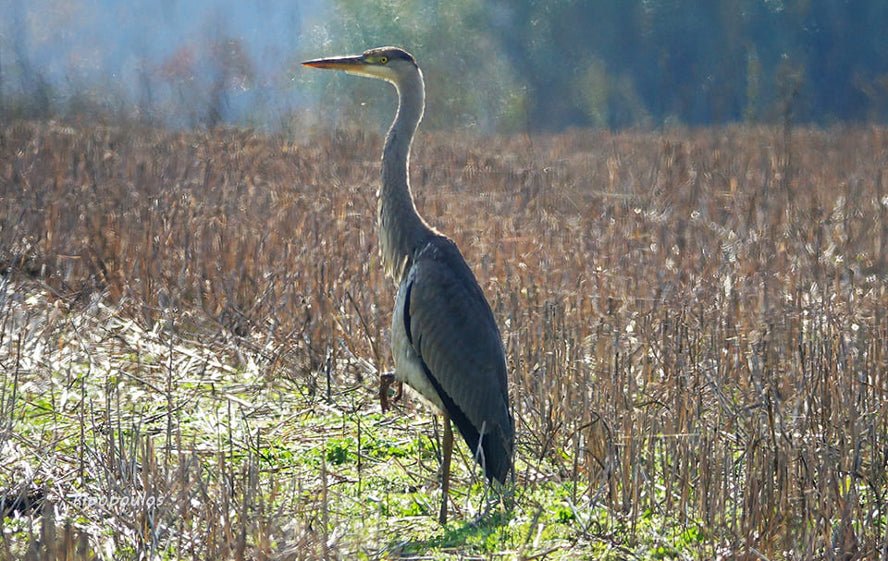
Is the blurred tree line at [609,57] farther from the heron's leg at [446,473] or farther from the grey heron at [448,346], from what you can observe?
the heron's leg at [446,473]

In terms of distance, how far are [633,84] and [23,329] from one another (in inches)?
1404

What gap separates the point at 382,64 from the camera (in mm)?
5383

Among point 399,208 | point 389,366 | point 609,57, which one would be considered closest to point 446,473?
point 399,208

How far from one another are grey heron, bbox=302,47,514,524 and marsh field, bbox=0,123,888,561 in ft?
0.60

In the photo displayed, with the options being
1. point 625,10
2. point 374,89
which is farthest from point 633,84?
point 374,89

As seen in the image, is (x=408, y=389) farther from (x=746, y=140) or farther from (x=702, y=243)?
(x=746, y=140)

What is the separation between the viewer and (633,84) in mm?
39625

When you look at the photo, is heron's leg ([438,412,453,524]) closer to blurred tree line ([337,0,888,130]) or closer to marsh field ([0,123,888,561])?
marsh field ([0,123,888,561])

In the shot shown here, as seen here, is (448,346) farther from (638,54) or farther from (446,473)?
(638,54)

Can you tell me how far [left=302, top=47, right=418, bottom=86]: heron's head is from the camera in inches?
209

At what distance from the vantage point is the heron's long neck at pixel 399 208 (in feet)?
16.2

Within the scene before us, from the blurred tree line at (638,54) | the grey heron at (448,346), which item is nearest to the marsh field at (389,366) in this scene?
the grey heron at (448,346)

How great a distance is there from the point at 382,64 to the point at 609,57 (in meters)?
35.1

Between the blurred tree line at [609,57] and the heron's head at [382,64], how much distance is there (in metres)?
28.0
